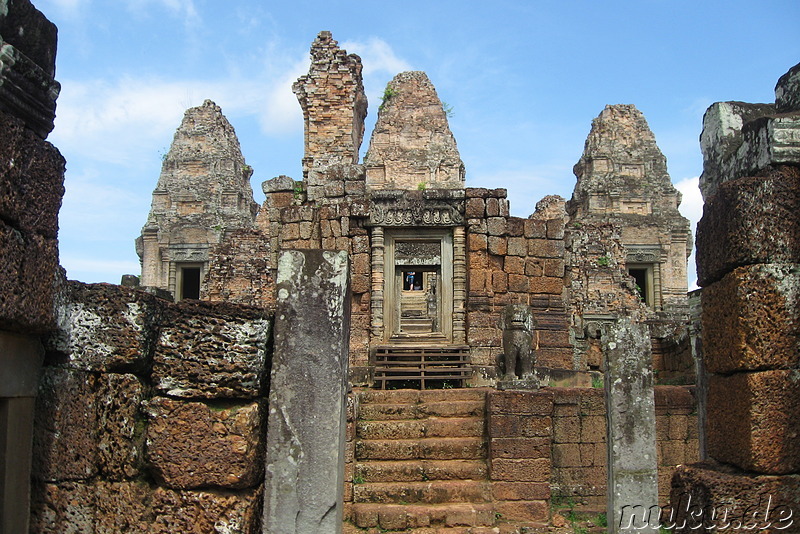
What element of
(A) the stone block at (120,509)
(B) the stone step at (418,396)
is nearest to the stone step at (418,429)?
(B) the stone step at (418,396)

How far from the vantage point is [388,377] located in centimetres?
1211

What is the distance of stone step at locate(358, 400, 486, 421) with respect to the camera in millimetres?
10039

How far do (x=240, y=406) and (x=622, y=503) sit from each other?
4.43 meters

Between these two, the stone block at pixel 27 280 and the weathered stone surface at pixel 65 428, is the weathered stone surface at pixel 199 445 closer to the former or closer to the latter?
the weathered stone surface at pixel 65 428

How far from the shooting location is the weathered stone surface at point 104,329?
385 centimetres

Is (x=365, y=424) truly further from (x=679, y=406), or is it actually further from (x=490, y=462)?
(x=679, y=406)

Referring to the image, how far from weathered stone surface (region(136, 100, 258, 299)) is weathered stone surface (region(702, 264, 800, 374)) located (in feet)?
71.2

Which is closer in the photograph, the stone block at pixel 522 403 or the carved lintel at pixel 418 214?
the stone block at pixel 522 403

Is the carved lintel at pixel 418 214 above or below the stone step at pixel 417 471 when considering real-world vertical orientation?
above

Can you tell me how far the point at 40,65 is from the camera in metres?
3.76

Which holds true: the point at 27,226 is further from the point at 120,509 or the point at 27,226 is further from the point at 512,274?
the point at 512,274

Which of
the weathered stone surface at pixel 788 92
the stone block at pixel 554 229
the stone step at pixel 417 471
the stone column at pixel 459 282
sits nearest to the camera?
the weathered stone surface at pixel 788 92

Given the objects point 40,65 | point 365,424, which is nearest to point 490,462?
point 365,424

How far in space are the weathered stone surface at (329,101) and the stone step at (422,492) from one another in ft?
41.1
